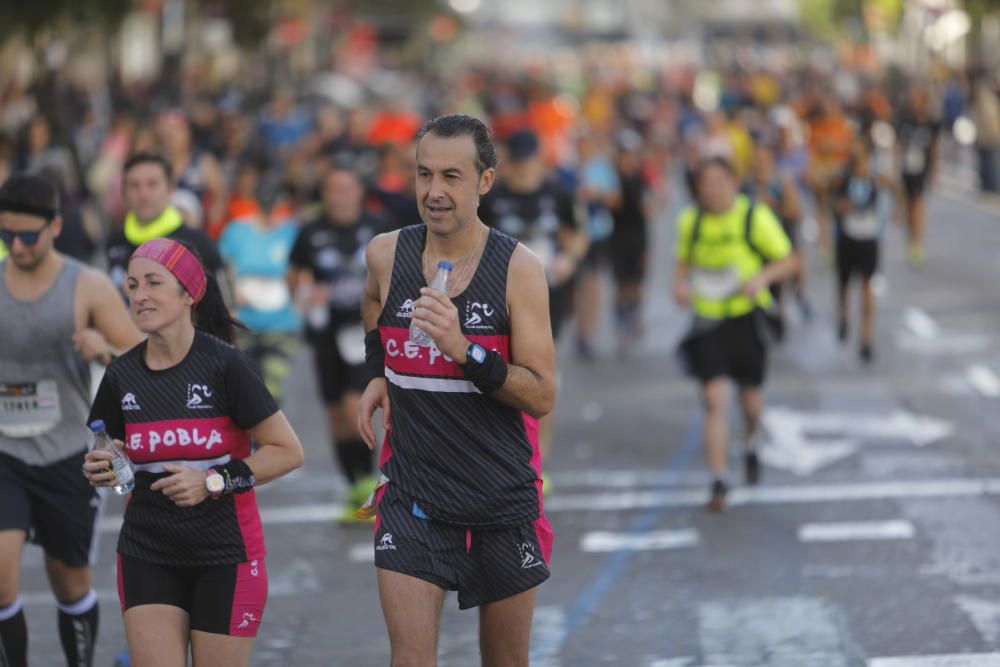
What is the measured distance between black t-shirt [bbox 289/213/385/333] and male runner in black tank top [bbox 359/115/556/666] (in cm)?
463

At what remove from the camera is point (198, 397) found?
206 inches

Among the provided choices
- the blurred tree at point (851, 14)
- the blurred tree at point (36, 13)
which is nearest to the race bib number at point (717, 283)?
the blurred tree at point (36, 13)

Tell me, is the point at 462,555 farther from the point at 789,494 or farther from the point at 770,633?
the point at 789,494

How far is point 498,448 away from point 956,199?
28.6 m

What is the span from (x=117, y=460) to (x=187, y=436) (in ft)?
0.70

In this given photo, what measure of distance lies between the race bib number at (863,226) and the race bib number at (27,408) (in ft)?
33.6

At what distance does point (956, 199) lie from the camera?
32.3 meters

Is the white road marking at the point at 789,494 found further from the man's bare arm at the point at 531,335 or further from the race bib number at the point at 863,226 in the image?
the man's bare arm at the point at 531,335

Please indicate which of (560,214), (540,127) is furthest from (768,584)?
(540,127)

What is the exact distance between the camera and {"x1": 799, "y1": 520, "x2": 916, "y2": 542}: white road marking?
30.5ft

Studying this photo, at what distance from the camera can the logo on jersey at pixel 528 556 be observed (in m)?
5.08

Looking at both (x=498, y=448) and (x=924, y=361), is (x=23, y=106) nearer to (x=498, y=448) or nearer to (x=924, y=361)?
(x=924, y=361)

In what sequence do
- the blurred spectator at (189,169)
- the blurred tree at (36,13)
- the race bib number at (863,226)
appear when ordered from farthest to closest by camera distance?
the blurred tree at (36,13) < the race bib number at (863,226) < the blurred spectator at (189,169)

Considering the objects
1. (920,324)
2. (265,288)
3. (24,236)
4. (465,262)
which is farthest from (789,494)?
(920,324)
